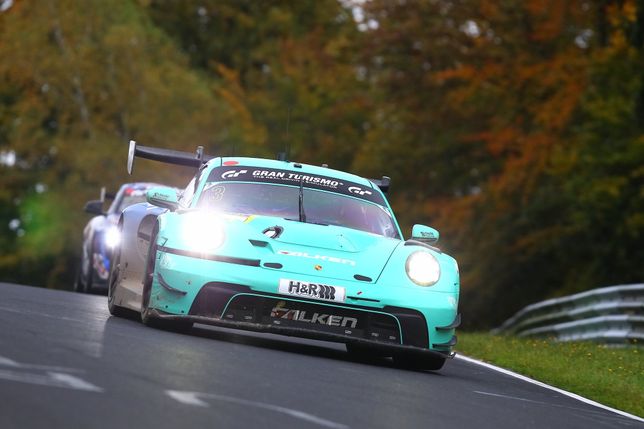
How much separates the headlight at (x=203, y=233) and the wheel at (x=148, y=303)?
14.0 inches

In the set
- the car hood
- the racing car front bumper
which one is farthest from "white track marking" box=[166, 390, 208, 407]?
the car hood

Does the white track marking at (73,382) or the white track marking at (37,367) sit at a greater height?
the white track marking at (37,367)

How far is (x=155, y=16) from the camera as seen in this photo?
66.1 metres

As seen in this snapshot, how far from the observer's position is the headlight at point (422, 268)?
38.1 feet

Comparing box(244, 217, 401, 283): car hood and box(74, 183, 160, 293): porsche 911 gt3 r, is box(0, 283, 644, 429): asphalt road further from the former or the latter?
box(74, 183, 160, 293): porsche 911 gt3 r

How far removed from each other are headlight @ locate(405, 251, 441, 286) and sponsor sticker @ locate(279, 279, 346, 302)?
2.09 feet

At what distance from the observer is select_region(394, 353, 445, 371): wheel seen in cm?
1184

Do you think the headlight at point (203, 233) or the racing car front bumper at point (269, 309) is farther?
the headlight at point (203, 233)

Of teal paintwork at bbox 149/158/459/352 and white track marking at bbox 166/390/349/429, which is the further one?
teal paintwork at bbox 149/158/459/352

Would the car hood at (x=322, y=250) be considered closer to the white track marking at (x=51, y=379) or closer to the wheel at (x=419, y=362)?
the wheel at (x=419, y=362)

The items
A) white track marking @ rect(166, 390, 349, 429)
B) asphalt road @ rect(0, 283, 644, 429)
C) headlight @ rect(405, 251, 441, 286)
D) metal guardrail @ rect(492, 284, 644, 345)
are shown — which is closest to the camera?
asphalt road @ rect(0, 283, 644, 429)

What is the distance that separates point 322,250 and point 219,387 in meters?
3.44

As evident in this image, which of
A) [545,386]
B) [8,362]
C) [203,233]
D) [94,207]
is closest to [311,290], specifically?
[203,233]

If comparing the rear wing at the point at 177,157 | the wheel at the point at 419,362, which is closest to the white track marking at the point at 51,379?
the wheel at the point at 419,362
